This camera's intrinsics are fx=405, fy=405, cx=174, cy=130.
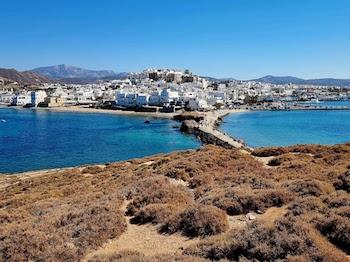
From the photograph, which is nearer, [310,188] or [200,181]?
[310,188]

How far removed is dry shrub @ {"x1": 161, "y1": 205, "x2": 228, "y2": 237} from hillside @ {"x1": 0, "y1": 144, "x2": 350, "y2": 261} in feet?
0.07

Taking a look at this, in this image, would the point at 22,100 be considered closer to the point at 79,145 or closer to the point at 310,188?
the point at 79,145

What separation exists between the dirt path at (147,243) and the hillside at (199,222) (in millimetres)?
22

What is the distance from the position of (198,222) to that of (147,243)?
1258 mm

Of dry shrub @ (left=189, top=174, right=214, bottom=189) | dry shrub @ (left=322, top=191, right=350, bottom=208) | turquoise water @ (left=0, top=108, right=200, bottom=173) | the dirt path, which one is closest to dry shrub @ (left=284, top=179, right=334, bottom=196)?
dry shrub @ (left=322, top=191, right=350, bottom=208)

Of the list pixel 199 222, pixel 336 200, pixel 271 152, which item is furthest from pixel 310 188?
pixel 271 152

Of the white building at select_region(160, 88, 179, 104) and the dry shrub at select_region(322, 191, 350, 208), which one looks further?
the white building at select_region(160, 88, 179, 104)

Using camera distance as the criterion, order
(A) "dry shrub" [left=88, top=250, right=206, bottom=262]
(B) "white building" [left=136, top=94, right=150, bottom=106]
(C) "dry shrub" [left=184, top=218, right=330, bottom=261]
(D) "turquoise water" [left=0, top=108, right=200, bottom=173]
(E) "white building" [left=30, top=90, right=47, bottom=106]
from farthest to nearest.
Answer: (E) "white building" [left=30, top=90, right=47, bottom=106], (B) "white building" [left=136, top=94, right=150, bottom=106], (D) "turquoise water" [left=0, top=108, right=200, bottom=173], (A) "dry shrub" [left=88, top=250, right=206, bottom=262], (C) "dry shrub" [left=184, top=218, right=330, bottom=261]

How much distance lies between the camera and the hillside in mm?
7688

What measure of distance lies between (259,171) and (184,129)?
5429 centimetres

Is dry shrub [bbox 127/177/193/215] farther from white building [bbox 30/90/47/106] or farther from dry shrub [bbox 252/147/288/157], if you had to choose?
white building [bbox 30/90/47/106]

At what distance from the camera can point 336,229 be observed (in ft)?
26.1

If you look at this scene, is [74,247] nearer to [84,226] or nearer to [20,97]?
[84,226]

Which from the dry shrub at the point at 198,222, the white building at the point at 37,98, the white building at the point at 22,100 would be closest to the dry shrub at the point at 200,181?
the dry shrub at the point at 198,222
